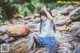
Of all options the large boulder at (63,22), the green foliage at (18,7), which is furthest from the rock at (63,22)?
the green foliage at (18,7)

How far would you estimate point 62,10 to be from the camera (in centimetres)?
212

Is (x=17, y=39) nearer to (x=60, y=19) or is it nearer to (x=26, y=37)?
(x=26, y=37)

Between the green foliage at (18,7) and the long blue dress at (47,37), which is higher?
the green foliage at (18,7)

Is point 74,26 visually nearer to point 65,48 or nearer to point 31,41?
point 65,48

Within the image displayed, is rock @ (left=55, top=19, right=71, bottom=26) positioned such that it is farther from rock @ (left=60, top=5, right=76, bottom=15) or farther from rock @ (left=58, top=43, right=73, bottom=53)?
rock @ (left=58, top=43, right=73, bottom=53)

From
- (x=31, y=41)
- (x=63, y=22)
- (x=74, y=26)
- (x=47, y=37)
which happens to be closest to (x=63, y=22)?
(x=63, y=22)

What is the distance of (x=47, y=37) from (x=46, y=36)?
0.01m

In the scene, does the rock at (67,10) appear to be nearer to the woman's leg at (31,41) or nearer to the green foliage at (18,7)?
the green foliage at (18,7)

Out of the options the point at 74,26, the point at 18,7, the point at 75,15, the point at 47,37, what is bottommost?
the point at 47,37

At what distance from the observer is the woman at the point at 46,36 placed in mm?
2070

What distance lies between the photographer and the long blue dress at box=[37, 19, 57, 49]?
2.07 metres

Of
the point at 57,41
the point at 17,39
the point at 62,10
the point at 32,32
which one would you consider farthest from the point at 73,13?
the point at 17,39

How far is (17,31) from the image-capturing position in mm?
2084

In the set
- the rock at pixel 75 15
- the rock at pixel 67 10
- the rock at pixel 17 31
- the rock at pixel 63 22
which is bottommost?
the rock at pixel 17 31
